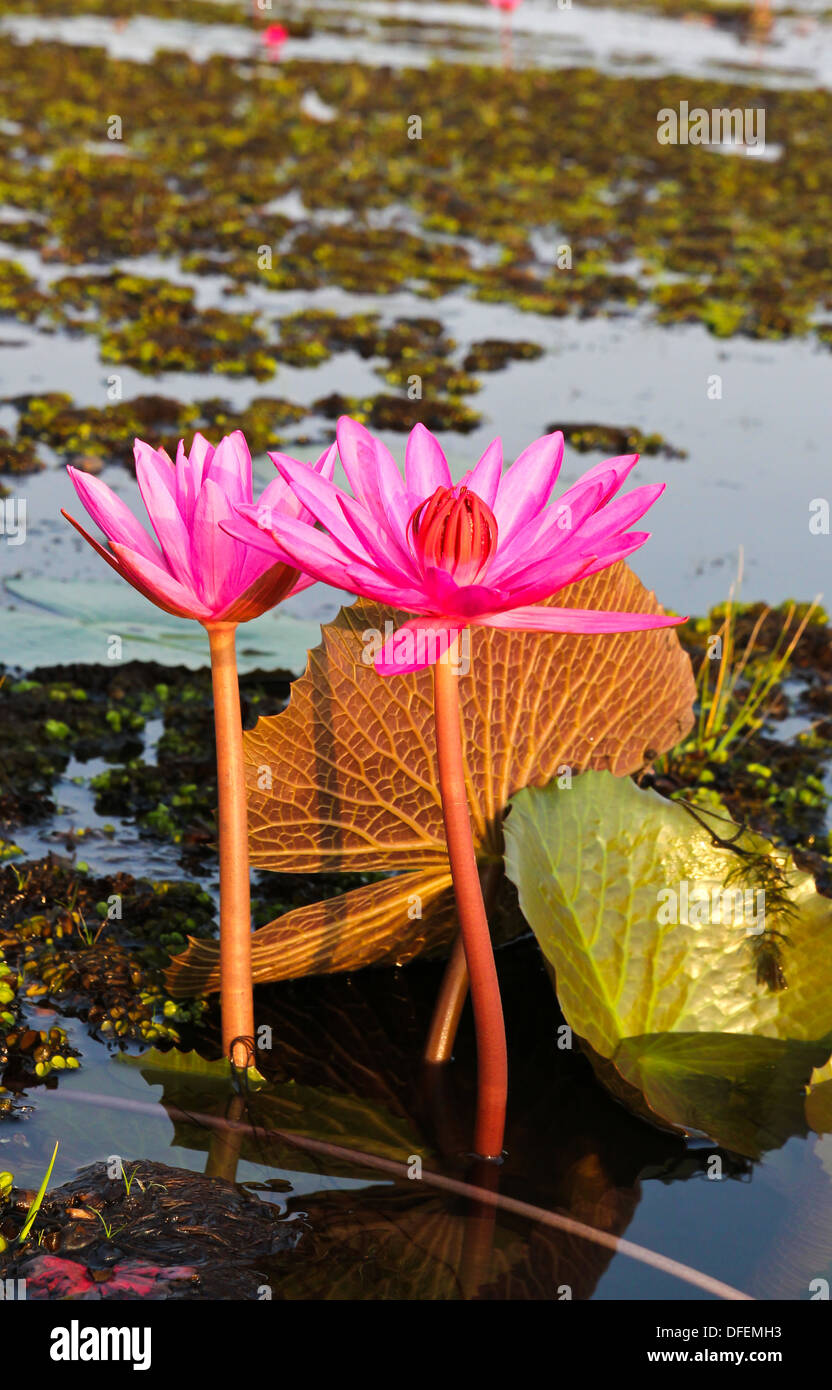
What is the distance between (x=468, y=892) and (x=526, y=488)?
2.25 ft

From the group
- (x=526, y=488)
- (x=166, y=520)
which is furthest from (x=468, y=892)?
(x=166, y=520)

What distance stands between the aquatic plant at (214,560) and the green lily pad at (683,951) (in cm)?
58

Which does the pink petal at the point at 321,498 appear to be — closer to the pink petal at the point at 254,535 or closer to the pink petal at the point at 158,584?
the pink petal at the point at 254,535

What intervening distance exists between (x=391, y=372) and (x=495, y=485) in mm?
6636

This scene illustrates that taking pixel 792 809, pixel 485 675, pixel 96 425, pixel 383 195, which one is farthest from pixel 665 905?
pixel 383 195

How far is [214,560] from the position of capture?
2.40m

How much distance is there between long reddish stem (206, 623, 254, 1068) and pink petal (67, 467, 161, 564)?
0.20 m

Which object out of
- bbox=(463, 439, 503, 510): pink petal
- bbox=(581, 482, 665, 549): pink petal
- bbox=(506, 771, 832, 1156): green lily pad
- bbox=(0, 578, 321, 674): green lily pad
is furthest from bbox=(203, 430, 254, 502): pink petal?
bbox=(0, 578, 321, 674): green lily pad

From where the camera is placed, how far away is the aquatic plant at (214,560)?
2.39m

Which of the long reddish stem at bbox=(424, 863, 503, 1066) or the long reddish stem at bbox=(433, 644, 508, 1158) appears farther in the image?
the long reddish stem at bbox=(424, 863, 503, 1066)

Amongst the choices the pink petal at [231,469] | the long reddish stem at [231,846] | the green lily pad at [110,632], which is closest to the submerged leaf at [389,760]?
the long reddish stem at [231,846]

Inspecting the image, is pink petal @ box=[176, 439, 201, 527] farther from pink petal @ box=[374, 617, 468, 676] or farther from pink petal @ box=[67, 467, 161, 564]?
pink petal @ box=[374, 617, 468, 676]

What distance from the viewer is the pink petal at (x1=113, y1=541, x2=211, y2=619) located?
2334 millimetres

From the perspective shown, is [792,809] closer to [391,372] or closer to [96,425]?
[96,425]
